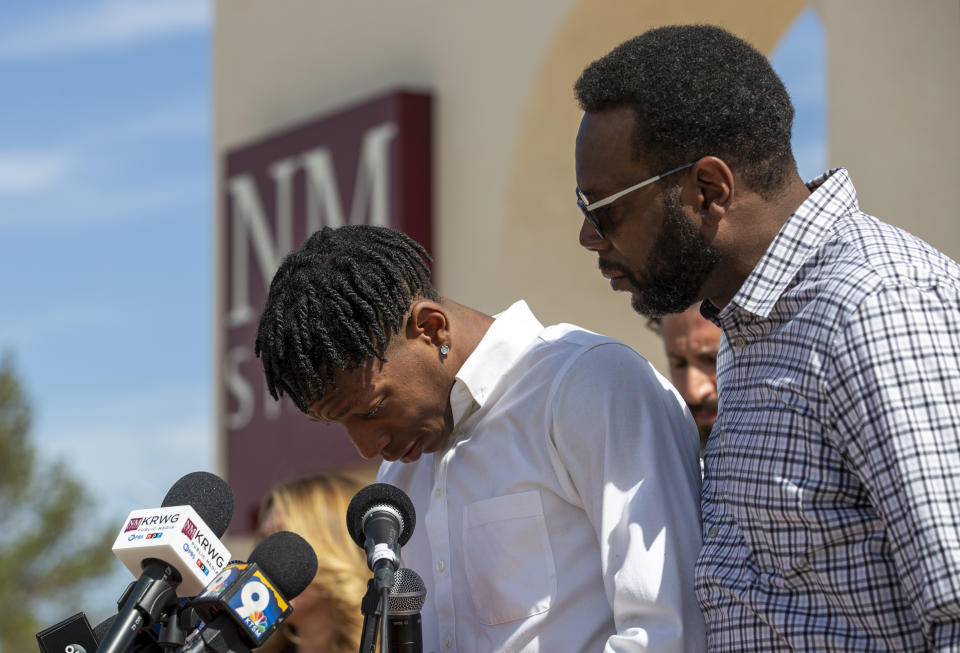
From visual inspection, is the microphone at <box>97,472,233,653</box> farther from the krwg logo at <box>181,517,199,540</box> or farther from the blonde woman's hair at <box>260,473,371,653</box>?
the blonde woman's hair at <box>260,473,371,653</box>

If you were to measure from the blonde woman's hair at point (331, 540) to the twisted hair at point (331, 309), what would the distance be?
1229 mm

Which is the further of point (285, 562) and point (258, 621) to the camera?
point (285, 562)

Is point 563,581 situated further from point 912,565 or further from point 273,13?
point 273,13

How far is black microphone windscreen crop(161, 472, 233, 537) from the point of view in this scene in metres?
2.63

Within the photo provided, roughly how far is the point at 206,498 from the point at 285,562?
23 cm

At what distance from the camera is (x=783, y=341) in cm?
241

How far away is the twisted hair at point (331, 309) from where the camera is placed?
9.44ft

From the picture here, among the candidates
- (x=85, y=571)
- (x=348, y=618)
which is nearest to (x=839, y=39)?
(x=348, y=618)

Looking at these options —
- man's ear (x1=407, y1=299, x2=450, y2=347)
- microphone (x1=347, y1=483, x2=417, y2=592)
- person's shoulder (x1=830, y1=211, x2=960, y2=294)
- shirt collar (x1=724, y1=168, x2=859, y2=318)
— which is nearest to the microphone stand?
microphone (x1=347, y1=483, x2=417, y2=592)

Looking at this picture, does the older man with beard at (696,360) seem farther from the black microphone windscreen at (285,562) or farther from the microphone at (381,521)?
the black microphone windscreen at (285,562)

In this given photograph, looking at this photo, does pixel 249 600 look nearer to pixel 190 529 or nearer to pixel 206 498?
pixel 190 529

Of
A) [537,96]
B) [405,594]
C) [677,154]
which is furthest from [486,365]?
[537,96]

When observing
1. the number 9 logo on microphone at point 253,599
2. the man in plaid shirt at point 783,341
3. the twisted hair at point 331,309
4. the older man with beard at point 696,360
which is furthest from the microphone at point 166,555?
the older man with beard at point 696,360

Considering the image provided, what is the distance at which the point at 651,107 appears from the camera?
253 cm
